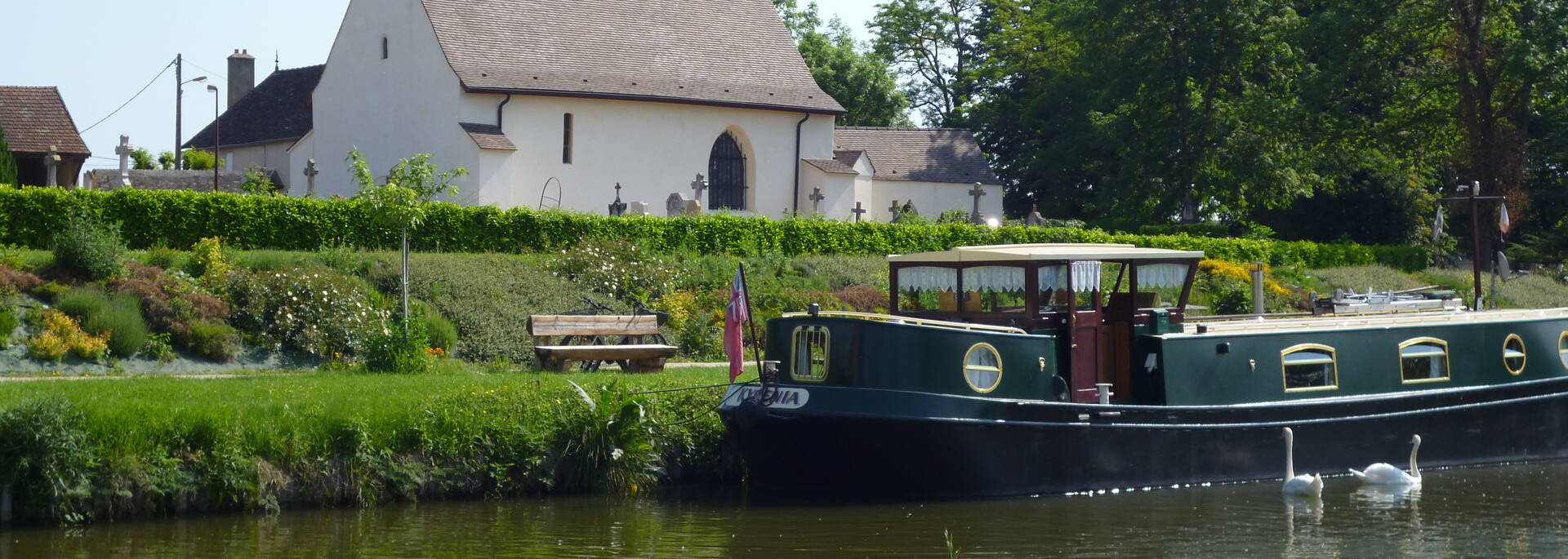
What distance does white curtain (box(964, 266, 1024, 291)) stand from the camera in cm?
1580

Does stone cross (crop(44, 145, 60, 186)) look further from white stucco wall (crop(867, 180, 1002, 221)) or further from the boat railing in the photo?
the boat railing

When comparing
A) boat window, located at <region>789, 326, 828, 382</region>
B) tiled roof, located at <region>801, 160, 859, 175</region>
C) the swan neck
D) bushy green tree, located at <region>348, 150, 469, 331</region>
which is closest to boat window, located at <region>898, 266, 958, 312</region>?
boat window, located at <region>789, 326, 828, 382</region>

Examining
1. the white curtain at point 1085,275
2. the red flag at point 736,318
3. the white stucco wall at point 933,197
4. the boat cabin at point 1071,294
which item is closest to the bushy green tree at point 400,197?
the red flag at point 736,318

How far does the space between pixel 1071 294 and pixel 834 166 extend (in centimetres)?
2488

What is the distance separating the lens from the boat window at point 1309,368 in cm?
1681

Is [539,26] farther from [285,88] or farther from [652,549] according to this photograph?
[652,549]

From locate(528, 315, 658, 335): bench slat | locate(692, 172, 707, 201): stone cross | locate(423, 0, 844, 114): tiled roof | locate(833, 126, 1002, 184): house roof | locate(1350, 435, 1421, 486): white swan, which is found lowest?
locate(1350, 435, 1421, 486): white swan

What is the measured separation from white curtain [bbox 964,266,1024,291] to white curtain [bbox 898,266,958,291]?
0.18 metres

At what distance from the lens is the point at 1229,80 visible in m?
45.9

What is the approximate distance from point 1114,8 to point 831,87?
13.1m

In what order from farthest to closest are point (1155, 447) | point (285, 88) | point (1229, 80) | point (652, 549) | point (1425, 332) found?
point (285, 88)
point (1229, 80)
point (1425, 332)
point (1155, 447)
point (652, 549)

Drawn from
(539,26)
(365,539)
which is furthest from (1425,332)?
(539,26)

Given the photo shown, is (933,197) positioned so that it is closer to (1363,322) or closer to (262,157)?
(262,157)

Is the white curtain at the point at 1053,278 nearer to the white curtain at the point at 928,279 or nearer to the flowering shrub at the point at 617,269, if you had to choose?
the white curtain at the point at 928,279
